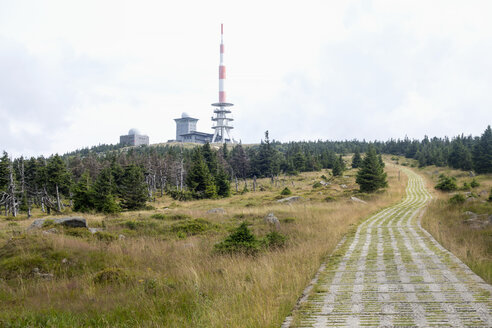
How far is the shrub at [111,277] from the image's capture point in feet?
25.8

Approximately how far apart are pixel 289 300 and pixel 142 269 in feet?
18.2

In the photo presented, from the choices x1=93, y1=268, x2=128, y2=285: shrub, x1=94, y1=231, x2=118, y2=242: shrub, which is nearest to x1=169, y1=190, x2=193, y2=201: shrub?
x1=94, y1=231, x2=118, y2=242: shrub

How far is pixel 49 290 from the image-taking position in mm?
7273

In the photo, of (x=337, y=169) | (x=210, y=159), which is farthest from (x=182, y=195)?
(x=337, y=169)

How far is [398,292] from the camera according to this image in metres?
5.83

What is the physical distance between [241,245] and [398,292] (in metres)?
5.94

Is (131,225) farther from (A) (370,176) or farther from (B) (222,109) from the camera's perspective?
(B) (222,109)

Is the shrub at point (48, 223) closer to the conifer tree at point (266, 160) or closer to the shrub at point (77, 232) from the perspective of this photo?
the shrub at point (77, 232)

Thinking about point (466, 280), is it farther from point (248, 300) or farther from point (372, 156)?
point (372, 156)

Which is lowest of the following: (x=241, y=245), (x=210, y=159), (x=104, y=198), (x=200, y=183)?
(x=104, y=198)

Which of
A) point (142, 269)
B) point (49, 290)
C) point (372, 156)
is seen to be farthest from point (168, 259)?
point (372, 156)

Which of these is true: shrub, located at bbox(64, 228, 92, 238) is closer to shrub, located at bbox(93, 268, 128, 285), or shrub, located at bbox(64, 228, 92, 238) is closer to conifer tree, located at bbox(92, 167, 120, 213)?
shrub, located at bbox(93, 268, 128, 285)

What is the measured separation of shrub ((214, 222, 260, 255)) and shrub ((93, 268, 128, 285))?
11.8ft

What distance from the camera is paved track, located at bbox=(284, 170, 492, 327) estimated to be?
460 cm
